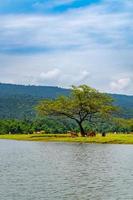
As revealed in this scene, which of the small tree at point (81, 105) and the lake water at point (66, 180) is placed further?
the small tree at point (81, 105)

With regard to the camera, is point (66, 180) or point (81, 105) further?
point (81, 105)

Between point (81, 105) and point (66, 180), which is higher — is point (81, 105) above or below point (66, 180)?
above

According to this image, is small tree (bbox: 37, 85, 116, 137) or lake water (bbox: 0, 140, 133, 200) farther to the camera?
small tree (bbox: 37, 85, 116, 137)

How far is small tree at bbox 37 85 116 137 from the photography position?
105 metres

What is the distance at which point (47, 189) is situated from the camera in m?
31.8

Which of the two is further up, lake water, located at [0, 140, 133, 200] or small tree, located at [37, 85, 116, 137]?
small tree, located at [37, 85, 116, 137]

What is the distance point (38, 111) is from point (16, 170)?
67200mm

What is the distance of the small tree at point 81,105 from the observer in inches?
4149

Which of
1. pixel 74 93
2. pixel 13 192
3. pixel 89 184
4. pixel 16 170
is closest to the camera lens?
pixel 13 192

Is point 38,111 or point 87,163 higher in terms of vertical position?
point 38,111

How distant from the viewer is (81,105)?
106 metres

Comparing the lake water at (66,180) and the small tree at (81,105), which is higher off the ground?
the small tree at (81,105)

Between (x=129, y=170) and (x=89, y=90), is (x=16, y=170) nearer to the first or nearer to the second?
(x=129, y=170)

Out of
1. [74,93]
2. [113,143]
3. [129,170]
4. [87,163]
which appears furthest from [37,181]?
[74,93]
